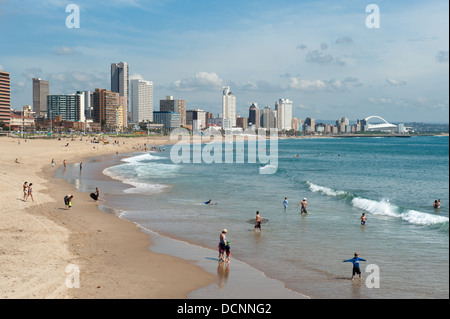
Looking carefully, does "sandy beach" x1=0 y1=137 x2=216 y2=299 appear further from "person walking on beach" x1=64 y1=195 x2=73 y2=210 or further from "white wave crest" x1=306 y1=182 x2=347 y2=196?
"white wave crest" x1=306 y1=182 x2=347 y2=196

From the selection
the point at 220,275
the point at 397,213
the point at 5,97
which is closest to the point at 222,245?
the point at 220,275

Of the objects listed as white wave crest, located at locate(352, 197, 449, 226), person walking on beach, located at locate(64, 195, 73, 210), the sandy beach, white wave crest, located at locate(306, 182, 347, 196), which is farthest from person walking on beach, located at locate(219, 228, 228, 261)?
white wave crest, located at locate(306, 182, 347, 196)

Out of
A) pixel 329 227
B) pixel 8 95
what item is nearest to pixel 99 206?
pixel 329 227

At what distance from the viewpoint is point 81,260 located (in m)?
15.1

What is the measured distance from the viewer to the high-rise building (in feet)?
562

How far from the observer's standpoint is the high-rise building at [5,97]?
562 ft

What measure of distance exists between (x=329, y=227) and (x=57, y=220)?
14876 mm

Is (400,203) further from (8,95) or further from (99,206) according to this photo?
(8,95)

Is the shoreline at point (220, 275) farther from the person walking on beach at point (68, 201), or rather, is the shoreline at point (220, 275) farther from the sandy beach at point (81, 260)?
the person walking on beach at point (68, 201)

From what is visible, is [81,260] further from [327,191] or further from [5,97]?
[5,97]

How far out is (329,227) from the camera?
22.8 meters

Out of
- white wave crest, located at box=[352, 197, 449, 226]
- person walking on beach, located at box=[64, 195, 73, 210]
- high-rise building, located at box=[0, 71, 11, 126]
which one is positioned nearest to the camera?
white wave crest, located at box=[352, 197, 449, 226]

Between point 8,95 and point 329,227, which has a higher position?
point 8,95

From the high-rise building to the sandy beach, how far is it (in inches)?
6603
